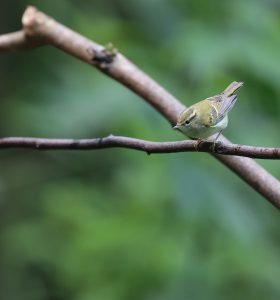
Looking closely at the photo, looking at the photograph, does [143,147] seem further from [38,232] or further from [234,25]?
[38,232]

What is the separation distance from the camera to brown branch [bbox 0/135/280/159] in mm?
1246

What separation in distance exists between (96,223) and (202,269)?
79cm

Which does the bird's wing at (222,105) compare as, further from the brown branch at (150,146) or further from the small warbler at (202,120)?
the brown branch at (150,146)

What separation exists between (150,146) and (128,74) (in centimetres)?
62

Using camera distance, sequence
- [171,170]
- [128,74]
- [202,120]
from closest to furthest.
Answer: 1. [202,120]
2. [128,74]
3. [171,170]

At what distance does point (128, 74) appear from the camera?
1.99 m

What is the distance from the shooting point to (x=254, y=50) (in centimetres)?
267

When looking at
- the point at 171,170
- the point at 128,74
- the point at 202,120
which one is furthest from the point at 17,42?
the point at 202,120

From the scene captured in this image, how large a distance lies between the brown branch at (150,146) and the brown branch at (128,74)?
0.25 metres

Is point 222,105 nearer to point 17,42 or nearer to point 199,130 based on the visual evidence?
point 199,130

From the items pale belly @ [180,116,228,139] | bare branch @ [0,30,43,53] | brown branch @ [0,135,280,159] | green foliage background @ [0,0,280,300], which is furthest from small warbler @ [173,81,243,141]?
green foliage background @ [0,0,280,300]

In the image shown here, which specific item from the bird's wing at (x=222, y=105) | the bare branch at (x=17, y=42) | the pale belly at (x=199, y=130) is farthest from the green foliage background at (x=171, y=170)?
the pale belly at (x=199, y=130)

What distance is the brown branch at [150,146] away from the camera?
1246 millimetres

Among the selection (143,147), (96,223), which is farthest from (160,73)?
(143,147)
